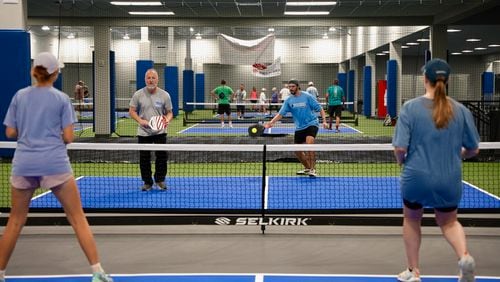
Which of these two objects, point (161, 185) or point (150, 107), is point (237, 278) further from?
point (161, 185)

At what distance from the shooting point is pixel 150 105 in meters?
10.0

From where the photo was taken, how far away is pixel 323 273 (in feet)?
19.3

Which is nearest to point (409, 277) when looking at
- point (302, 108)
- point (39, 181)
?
point (39, 181)

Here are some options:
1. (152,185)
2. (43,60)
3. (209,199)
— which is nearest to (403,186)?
(43,60)

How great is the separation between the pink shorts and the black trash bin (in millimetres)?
12707

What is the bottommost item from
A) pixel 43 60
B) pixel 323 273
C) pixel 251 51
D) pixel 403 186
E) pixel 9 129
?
pixel 323 273

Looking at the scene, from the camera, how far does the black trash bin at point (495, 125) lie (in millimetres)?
15562

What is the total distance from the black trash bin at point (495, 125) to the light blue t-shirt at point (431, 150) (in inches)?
453

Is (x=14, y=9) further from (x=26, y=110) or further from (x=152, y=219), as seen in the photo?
(x=26, y=110)

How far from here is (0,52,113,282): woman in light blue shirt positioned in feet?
16.5

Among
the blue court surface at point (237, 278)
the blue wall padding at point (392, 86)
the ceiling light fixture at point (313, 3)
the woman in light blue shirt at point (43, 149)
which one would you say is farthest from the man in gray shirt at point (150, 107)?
the blue wall padding at point (392, 86)

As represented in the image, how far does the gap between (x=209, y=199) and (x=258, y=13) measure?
1411cm

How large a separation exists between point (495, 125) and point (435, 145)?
1181cm

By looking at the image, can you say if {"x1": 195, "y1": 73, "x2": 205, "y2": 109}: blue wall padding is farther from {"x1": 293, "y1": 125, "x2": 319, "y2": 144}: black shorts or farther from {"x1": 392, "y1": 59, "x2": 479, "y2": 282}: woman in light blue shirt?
{"x1": 392, "y1": 59, "x2": 479, "y2": 282}: woman in light blue shirt
